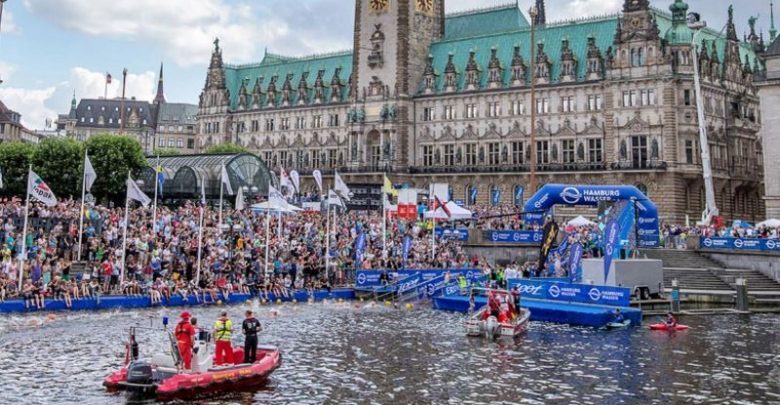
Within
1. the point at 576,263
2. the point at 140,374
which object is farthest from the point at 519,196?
the point at 140,374

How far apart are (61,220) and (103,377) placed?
28.3 m

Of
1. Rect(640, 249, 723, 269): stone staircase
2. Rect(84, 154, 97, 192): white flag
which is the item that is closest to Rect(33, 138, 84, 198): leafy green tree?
Rect(84, 154, 97, 192): white flag

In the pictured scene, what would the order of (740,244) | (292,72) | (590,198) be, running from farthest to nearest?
(292,72), (740,244), (590,198)

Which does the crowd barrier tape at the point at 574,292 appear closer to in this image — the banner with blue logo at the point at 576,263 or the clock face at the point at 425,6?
the banner with blue logo at the point at 576,263

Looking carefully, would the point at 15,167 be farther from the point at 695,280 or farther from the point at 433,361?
the point at 433,361

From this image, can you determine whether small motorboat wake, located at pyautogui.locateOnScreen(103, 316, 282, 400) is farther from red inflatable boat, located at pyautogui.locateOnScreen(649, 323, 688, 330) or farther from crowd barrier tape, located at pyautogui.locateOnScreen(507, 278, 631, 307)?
crowd barrier tape, located at pyautogui.locateOnScreen(507, 278, 631, 307)

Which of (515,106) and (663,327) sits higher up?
(515,106)

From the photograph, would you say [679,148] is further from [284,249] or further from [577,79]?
→ [284,249]

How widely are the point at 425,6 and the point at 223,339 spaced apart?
93486 millimetres

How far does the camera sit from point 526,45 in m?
99.7

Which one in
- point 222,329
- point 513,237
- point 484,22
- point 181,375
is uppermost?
point 484,22

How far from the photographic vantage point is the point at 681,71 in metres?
82.9

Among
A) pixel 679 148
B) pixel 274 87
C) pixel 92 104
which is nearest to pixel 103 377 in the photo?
pixel 679 148

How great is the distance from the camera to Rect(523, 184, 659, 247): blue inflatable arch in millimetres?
45281
